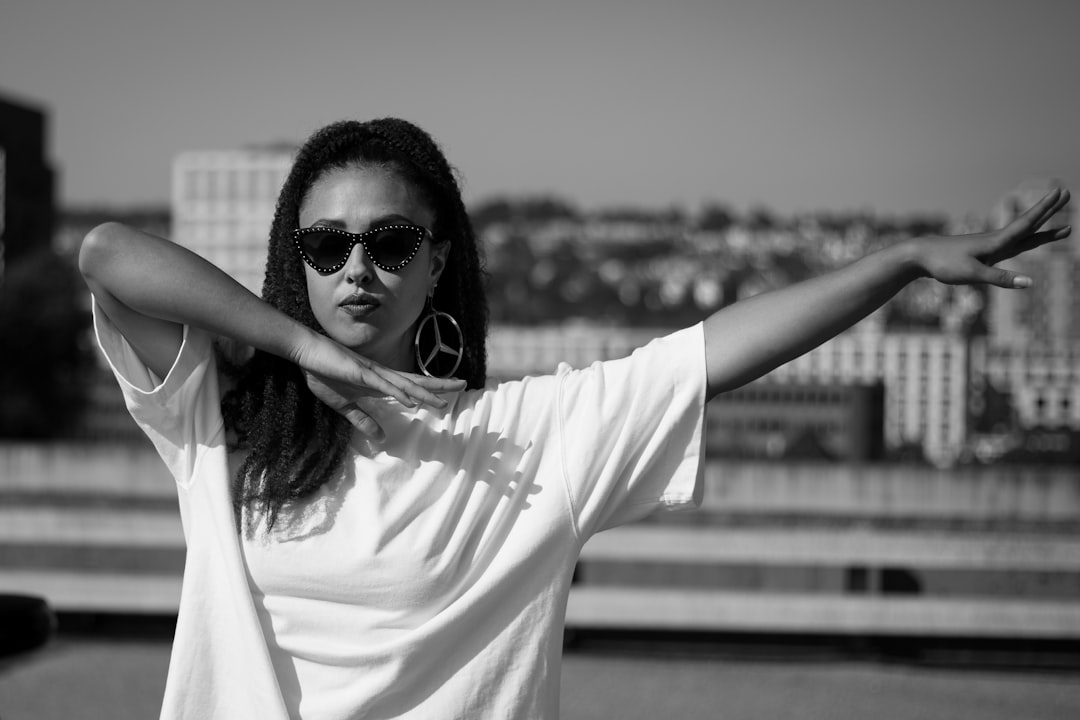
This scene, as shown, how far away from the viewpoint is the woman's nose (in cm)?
201

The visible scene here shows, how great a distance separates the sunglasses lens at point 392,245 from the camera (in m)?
2.04

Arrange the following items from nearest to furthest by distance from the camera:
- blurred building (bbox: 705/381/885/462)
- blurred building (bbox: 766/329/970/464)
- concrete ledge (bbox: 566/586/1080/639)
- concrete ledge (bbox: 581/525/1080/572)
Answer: concrete ledge (bbox: 566/586/1080/639) → concrete ledge (bbox: 581/525/1080/572) → blurred building (bbox: 705/381/885/462) → blurred building (bbox: 766/329/970/464)

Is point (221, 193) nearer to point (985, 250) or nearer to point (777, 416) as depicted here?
point (777, 416)

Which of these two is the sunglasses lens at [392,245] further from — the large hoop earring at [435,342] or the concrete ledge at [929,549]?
the concrete ledge at [929,549]

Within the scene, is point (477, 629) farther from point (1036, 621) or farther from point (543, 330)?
point (543, 330)

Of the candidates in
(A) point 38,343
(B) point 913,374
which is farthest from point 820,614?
(B) point 913,374

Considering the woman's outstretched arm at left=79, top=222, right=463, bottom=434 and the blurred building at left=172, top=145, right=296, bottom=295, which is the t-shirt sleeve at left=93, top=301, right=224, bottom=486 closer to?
the woman's outstretched arm at left=79, top=222, right=463, bottom=434

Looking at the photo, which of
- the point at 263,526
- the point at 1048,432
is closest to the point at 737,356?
the point at 263,526

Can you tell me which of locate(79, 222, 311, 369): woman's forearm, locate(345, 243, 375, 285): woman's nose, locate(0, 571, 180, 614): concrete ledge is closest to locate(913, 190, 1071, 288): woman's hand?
locate(345, 243, 375, 285): woman's nose

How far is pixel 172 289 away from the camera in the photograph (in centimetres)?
189

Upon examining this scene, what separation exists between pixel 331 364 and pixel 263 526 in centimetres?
27

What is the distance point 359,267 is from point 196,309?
256 mm

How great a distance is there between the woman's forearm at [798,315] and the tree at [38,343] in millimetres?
58534

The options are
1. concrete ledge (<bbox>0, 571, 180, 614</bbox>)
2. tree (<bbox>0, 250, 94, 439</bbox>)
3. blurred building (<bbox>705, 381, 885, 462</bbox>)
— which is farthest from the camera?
blurred building (<bbox>705, 381, 885, 462</bbox>)
